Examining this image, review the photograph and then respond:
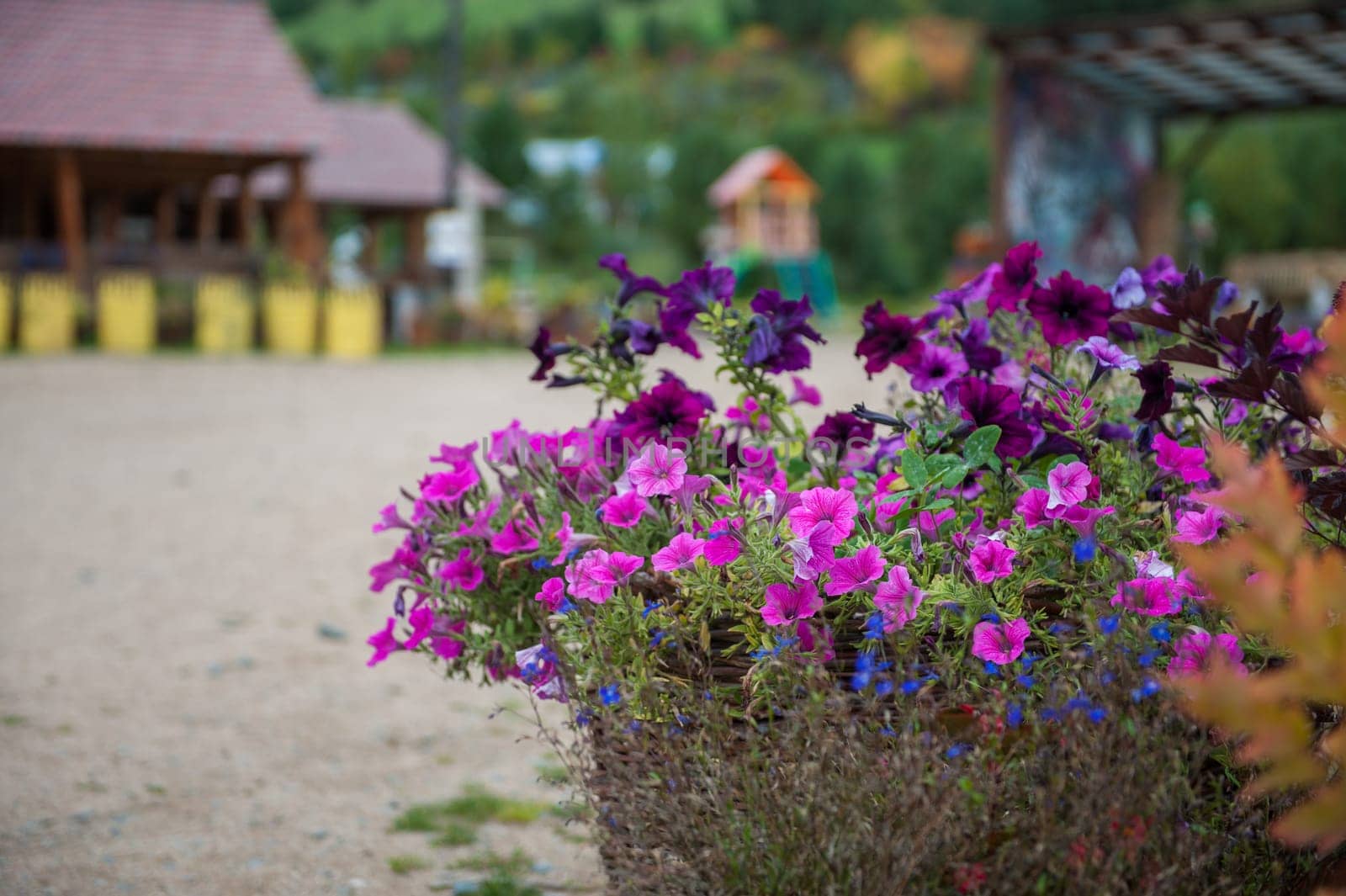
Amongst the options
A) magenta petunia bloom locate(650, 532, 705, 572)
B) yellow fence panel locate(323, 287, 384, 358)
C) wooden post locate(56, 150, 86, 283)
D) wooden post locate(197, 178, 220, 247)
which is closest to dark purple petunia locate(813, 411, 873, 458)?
magenta petunia bloom locate(650, 532, 705, 572)

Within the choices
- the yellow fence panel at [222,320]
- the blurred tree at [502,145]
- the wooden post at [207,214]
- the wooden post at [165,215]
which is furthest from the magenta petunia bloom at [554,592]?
the blurred tree at [502,145]

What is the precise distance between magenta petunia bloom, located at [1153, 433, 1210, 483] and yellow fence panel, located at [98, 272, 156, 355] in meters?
16.8

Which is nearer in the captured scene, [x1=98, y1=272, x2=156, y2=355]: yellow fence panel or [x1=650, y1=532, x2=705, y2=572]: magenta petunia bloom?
[x1=650, y1=532, x2=705, y2=572]: magenta petunia bloom

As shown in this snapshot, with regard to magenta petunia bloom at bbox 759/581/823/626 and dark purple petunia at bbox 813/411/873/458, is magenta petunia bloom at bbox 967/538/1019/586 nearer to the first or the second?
magenta petunia bloom at bbox 759/581/823/626

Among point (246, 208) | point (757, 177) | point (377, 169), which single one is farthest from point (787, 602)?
point (757, 177)

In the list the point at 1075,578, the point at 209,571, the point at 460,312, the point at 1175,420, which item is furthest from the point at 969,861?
the point at 460,312

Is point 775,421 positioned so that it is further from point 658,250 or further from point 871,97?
point 871,97

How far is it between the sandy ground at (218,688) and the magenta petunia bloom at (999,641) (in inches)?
29.2

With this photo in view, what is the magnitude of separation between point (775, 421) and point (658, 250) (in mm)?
32906

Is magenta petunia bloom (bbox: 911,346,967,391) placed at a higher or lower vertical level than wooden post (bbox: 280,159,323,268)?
higher

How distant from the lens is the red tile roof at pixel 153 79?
1789cm

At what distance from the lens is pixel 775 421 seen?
233cm

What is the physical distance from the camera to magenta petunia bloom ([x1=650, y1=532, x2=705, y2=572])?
1.89 m

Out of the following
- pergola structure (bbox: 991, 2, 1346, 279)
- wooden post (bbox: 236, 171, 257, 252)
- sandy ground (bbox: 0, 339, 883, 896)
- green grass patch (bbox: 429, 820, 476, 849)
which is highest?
pergola structure (bbox: 991, 2, 1346, 279)
